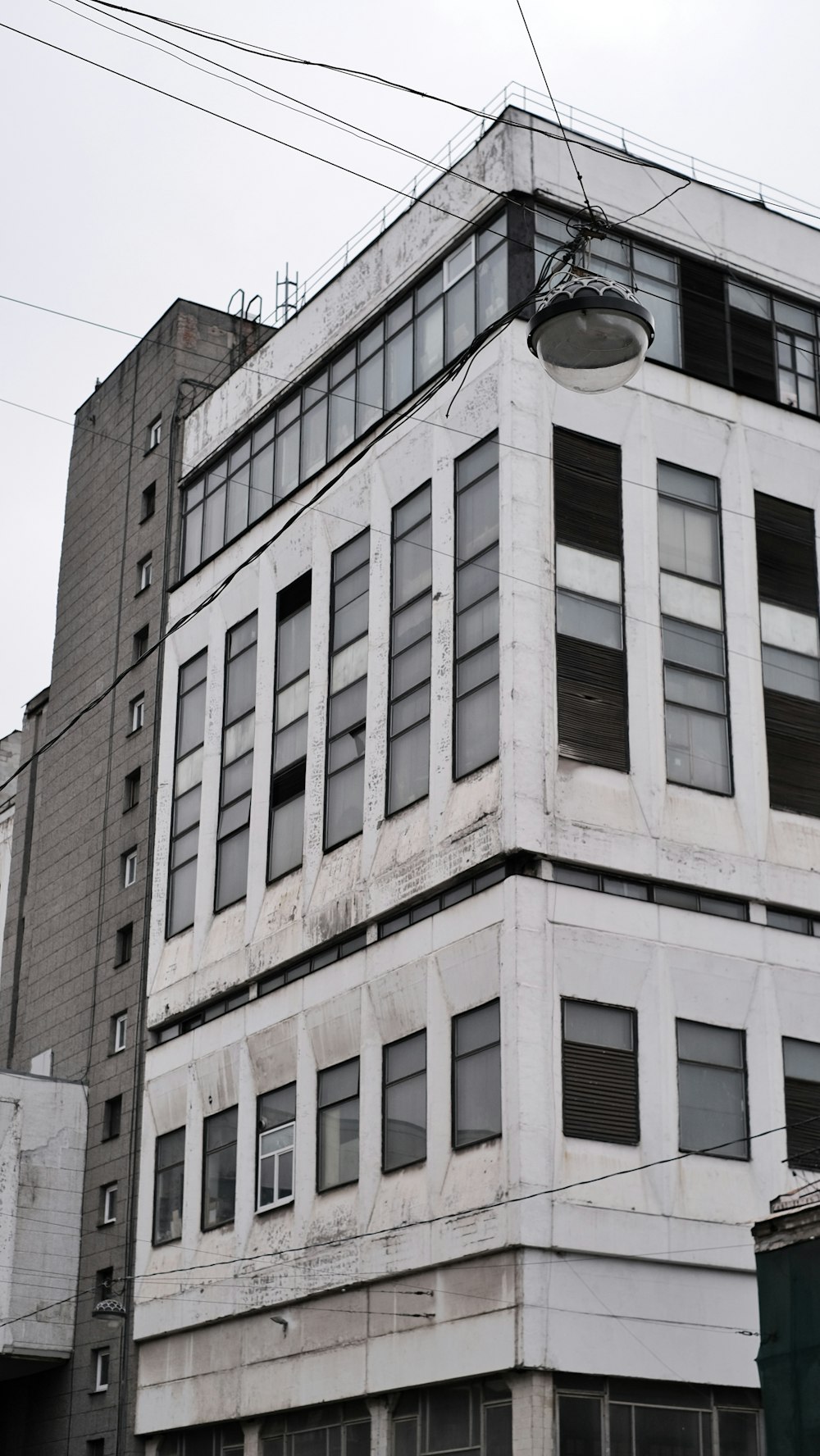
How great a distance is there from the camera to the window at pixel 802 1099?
31.0 metres

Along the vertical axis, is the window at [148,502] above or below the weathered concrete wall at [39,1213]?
above

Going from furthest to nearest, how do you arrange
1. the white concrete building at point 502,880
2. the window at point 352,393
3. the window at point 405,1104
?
1. the window at point 352,393
2. the window at point 405,1104
3. the white concrete building at point 502,880

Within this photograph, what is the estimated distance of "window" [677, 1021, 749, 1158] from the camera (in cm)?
3031

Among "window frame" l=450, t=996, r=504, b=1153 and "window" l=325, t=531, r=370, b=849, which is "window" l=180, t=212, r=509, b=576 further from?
"window frame" l=450, t=996, r=504, b=1153

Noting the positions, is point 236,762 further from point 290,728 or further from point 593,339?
point 593,339

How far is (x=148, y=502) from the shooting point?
48.0 metres

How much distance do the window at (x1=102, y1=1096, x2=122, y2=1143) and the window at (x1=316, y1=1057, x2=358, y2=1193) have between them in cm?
957

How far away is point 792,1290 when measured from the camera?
915 inches

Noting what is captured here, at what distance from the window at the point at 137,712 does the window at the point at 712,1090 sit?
62.6 ft

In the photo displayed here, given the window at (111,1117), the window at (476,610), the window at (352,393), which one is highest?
the window at (352,393)

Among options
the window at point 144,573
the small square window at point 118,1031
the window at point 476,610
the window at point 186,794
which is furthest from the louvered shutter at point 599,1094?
the window at point 144,573

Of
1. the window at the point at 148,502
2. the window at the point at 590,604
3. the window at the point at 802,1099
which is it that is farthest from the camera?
the window at the point at 148,502

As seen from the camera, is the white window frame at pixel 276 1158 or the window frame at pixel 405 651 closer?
the window frame at pixel 405 651

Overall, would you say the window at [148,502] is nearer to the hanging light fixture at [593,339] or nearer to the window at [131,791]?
the window at [131,791]
